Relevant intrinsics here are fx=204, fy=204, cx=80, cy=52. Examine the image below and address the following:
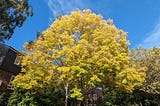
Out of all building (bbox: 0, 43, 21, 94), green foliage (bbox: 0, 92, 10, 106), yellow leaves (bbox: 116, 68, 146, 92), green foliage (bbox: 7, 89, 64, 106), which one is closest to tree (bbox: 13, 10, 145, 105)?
yellow leaves (bbox: 116, 68, 146, 92)

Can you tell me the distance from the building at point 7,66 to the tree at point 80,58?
7930mm

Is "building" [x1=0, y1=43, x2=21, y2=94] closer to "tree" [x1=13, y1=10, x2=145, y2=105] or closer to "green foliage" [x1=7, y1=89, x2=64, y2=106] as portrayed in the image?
"green foliage" [x1=7, y1=89, x2=64, y2=106]

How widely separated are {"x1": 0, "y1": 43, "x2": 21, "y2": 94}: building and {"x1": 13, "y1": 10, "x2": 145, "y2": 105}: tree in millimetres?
7930

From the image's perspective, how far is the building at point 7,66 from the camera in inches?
1188

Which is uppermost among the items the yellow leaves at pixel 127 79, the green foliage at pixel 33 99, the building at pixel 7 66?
the building at pixel 7 66

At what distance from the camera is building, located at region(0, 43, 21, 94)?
1188 inches

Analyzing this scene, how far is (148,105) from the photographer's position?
32875 mm

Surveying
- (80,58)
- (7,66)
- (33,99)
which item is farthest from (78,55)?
(7,66)

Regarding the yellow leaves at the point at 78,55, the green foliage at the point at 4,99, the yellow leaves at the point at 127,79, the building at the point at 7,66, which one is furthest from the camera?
the building at the point at 7,66

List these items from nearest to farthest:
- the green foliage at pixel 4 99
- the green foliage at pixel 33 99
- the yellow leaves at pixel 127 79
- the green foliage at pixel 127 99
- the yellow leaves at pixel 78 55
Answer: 1. the yellow leaves at pixel 78 55
2. the yellow leaves at pixel 127 79
3. the green foliage at pixel 33 99
4. the green foliage at pixel 4 99
5. the green foliage at pixel 127 99

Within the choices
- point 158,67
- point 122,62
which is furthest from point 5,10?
point 158,67

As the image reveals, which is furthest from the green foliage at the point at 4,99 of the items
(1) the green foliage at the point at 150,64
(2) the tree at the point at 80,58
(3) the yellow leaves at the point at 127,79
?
(1) the green foliage at the point at 150,64

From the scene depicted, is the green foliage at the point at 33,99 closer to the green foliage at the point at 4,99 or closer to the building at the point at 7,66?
the green foliage at the point at 4,99

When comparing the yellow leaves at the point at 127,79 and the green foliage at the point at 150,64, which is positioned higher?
the green foliage at the point at 150,64
